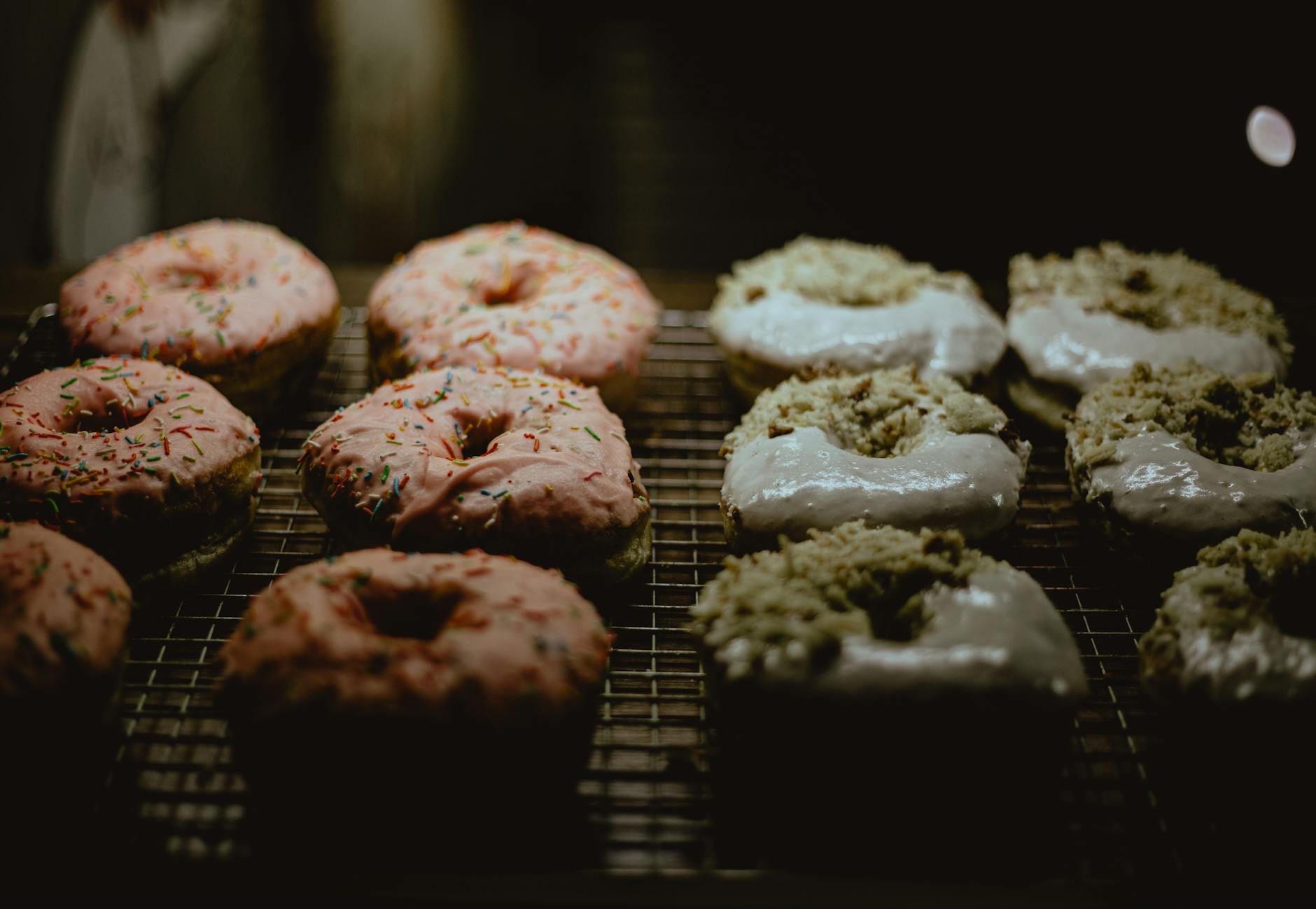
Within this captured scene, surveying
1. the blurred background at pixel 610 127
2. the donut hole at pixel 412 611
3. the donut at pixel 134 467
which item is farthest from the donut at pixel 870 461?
the blurred background at pixel 610 127

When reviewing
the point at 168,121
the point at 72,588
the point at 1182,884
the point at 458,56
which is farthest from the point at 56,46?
the point at 1182,884

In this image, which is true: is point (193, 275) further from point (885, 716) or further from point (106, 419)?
point (885, 716)

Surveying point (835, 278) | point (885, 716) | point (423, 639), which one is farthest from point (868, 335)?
point (423, 639)

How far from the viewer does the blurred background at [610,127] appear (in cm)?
568

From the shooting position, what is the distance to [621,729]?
276 cm

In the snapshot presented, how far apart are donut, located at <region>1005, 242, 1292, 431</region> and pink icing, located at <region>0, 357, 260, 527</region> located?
3.04m

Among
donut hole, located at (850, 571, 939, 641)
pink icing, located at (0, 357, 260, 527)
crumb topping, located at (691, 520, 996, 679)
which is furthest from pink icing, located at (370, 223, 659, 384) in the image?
donut hole, located at (850, 571, 939, 641)

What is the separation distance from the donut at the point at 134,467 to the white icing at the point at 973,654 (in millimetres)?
2030

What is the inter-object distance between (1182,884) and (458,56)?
642 cm

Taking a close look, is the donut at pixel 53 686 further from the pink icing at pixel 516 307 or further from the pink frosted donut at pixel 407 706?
the pink icing at pixel 516 307

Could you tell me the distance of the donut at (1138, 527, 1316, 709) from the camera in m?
2.50

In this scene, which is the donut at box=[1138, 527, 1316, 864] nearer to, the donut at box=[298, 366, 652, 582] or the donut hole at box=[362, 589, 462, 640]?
the donut at box=[298, 366, 652, 582]

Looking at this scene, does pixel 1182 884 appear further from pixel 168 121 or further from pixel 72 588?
pixel 168 121

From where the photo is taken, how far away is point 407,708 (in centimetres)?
229
